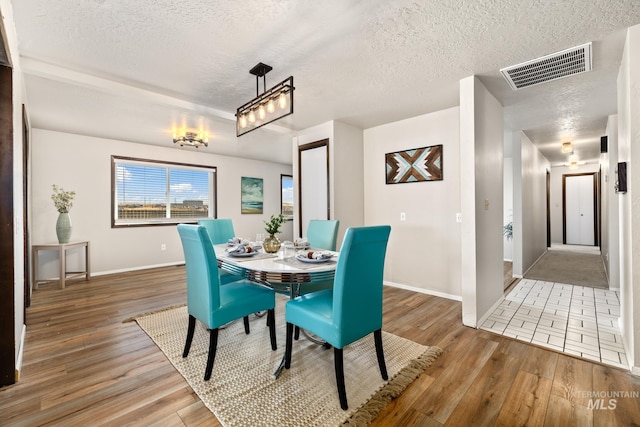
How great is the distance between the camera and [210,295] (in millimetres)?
1911

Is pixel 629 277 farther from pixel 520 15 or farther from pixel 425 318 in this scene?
pixel 520 15

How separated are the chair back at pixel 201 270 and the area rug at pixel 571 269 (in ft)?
16.5

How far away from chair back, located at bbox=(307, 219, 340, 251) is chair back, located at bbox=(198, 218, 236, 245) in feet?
3.66

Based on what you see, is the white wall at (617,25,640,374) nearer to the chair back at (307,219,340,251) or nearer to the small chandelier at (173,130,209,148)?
the chair back at (307,219,340,251)

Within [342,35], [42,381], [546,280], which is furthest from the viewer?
[546,280]

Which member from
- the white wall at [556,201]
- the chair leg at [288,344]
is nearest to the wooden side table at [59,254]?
the chair leg at [288,344]

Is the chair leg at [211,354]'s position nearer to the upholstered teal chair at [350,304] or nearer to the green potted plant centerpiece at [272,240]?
the upholstered teal chair at [350,304]

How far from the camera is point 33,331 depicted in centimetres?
265

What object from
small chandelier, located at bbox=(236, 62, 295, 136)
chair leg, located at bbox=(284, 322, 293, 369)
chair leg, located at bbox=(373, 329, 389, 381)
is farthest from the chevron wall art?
chair leg, located at bbox=(284, 322, 293, 369)

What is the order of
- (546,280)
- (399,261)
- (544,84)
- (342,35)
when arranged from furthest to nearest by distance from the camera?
(546,280) → (399,261) → (544,84) → (342,35)

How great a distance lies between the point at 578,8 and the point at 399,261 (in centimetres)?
Result: 311

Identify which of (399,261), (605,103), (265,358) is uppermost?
(605,103)

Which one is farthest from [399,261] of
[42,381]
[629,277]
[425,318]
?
[42,381]

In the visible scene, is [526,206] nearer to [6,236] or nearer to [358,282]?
[358,282]
